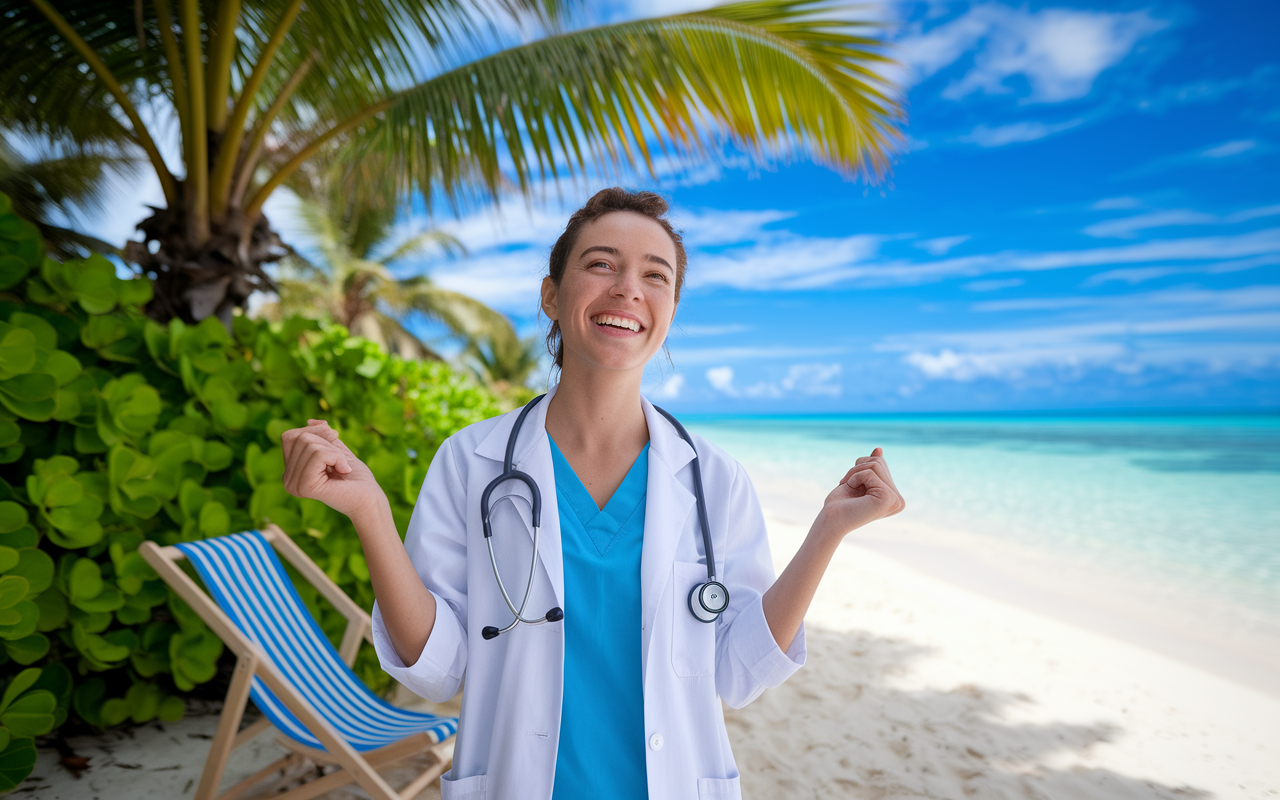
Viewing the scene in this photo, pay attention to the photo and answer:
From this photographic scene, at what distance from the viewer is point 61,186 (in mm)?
11375

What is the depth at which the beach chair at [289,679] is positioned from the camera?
2.32 meters

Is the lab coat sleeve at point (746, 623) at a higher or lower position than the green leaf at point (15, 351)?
lower

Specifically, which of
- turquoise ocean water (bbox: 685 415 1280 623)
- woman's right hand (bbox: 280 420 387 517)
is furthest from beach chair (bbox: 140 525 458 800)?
Answer: turquoise ocean water (bbox: 685 415 1280 623)

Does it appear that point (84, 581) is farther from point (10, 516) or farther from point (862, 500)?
point (862, 500)

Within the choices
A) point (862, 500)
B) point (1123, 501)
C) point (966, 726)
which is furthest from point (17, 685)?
point (1123, 501)

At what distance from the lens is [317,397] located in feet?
12.1

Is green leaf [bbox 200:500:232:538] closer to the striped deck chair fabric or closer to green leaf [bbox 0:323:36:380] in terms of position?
the striped deck chair fabric

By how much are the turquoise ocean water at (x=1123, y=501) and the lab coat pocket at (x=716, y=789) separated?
8032mm

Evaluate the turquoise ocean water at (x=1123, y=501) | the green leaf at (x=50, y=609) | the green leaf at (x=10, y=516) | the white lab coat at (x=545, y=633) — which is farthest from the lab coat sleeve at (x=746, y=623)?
the turquoise ocean water at (x=1123, y=501)

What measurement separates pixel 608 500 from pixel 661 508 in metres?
0.13

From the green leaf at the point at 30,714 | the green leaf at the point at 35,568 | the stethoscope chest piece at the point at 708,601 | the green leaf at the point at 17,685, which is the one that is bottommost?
the green leaf at the point at 30,714

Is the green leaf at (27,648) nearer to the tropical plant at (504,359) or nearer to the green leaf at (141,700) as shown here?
the green leaf at (141,700)

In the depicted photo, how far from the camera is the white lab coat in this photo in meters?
1.36

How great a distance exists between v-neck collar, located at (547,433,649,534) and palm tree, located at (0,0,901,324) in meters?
3.39
